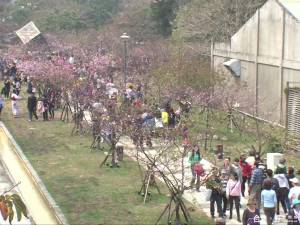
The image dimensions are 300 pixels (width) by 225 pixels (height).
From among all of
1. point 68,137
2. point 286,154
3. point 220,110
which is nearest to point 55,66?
point 68,137

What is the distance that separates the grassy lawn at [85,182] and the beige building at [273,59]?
7508mm

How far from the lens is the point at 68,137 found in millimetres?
24969

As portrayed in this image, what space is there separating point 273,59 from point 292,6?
2348mm

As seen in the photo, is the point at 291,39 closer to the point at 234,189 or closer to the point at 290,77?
the point at 290,77

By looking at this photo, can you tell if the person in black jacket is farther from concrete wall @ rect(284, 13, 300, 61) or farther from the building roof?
the building roof

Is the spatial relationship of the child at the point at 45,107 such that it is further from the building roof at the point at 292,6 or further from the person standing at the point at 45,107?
the building roof at the point at 292,6

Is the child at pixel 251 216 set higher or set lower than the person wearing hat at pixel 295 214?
higher

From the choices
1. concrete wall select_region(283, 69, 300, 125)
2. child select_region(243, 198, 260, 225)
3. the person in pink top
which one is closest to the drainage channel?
the person in pink top

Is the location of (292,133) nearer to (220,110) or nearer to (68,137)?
(220,110)

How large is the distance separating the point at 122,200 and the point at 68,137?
938cm

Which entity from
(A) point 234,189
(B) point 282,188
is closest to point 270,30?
(B) point 282,188

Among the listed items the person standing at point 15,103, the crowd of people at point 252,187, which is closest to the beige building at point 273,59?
the crowd of people at point 252,187

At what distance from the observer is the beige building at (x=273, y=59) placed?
24547mm

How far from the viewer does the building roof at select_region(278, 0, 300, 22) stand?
82.4ft
